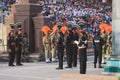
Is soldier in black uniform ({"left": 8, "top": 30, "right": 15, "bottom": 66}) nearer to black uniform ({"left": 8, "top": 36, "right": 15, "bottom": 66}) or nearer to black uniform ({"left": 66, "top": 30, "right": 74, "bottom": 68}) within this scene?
black uniform ({"left": 8, "top": 36, "right": 15, "bottom": 66})

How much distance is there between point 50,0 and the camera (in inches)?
1767

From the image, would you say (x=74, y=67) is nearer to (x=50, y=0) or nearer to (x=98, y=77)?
(x=98, y=77)

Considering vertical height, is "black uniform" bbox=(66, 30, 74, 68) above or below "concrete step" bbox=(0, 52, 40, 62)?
above

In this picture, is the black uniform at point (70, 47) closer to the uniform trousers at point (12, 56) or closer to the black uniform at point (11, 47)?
the black uniform at point (11, 47)

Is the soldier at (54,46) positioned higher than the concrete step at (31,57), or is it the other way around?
the soldier at (54,46)

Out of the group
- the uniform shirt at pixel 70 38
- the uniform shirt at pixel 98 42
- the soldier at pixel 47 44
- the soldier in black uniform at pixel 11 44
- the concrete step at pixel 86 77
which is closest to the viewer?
the concrete step at pixel 86 77

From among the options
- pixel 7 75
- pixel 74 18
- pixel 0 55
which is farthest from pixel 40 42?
pixel 74 18

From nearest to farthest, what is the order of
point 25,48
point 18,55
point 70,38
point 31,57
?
1. point 70,38
2. point 18,55
3. point 25,48
4. point 31,57

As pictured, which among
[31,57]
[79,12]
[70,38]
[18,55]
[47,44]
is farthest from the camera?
[79,12]

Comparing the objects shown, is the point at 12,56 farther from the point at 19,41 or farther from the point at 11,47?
the point at 19,41

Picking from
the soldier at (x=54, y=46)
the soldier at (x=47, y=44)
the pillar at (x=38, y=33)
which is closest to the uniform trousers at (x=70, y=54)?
the soldier at (x=54, y=46)

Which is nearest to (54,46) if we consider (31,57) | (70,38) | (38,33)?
(31,57)

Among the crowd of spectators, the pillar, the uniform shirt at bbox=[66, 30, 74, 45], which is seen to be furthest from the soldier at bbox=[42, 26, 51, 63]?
the crowd of spectators

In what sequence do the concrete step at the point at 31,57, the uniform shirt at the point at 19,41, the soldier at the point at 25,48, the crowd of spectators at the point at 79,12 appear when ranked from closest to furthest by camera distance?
the uniform shirt at the point at 19,41, the soldier at the point at 25,48, the concrete step at the point at 31,57, the crowd of spectators at the point at 79,12
